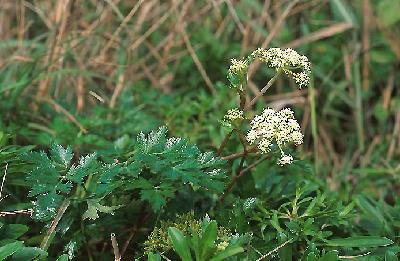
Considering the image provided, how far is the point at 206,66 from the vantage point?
2770 millimetres

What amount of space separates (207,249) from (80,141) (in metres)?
0.73

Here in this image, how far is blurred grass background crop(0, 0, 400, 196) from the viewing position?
7.35 ft

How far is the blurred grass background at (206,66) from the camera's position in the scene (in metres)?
2.24

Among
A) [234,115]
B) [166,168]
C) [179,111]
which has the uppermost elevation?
[179,111]

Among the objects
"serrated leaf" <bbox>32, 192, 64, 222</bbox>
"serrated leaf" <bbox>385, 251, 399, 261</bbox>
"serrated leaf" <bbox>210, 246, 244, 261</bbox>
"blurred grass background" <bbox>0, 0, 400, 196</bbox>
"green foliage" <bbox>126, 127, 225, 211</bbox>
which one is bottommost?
"serrated leaf" <bbox>210, 246, 244, 261</bbox>

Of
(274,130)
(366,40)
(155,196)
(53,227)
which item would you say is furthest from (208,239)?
(366,40)

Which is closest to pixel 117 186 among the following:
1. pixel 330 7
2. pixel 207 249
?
pixel 207 249

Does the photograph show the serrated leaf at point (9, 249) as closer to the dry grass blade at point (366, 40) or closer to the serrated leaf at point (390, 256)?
the serrated leaf at point (390, 256)

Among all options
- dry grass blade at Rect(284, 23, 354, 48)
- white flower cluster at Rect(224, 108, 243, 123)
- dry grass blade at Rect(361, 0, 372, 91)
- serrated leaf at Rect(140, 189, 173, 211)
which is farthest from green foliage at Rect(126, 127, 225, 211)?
dry grass blade at Rect(361, 0, 372, 91)

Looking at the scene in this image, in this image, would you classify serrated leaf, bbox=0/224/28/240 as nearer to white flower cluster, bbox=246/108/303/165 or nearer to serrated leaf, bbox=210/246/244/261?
serrated leaf, bbox=210/246/244/261

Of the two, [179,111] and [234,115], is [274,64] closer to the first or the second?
[234,115]

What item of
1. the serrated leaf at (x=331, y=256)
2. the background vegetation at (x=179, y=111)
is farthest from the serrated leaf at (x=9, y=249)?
the serrated leaf at (x=331, y=256)

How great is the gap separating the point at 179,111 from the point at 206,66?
66cm

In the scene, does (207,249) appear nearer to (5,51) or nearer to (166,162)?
(166,162)
